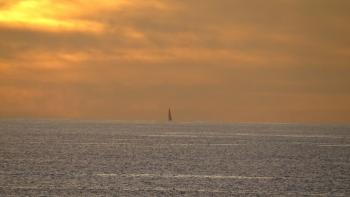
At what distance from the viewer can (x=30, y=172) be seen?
69.3 ft

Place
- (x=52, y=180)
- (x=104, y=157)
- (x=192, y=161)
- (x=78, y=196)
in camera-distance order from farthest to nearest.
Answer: (x=104, y=157) < (x=192, y=161) < (x=52, y=180) < (x=78, y=196)

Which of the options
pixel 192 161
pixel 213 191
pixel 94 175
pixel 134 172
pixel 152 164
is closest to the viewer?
pixel 213 191

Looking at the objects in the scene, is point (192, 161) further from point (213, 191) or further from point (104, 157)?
point (213, 191)

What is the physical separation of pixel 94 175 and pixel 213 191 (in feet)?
→ 15.9

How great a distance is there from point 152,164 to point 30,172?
5096mm

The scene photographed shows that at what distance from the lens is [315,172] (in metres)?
22.1

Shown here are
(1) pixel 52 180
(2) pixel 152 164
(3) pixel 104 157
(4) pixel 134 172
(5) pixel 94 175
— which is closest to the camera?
(1) pixel 52 180

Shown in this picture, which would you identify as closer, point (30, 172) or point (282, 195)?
point (282, 195)

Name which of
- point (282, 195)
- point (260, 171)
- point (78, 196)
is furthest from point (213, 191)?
point (260, 171)

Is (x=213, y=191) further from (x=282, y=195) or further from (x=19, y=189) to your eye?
(x=19, y=189)

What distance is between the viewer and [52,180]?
18500mm

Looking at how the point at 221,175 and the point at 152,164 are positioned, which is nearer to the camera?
the point at 221,175

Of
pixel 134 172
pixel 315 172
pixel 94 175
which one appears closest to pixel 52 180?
pixel 94 175

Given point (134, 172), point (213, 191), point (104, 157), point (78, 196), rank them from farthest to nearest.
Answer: point (104, 157), point (134, 172), point (213, 191), point (78, 196)
